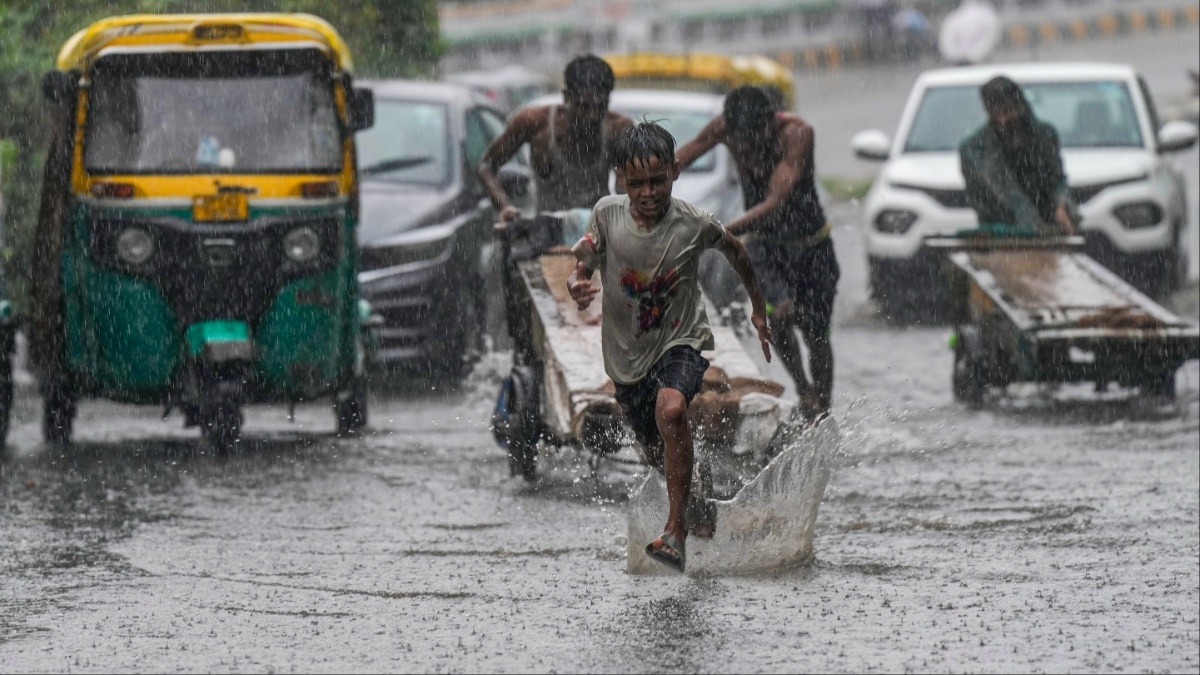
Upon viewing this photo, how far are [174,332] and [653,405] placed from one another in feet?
14.0

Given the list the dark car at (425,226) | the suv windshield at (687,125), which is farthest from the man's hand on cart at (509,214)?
the suv windshield at (687,125)

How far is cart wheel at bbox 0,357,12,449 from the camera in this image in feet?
37.7

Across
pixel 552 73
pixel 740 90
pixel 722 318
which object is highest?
pixel 740 90

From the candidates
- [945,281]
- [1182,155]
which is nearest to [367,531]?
[945,281]

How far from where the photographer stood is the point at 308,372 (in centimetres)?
1112

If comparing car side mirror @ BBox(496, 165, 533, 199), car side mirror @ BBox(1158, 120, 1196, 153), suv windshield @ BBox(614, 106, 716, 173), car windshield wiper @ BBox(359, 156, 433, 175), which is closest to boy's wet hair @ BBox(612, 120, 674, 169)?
car side mirror @ BBox(496, 165, 533, 199)

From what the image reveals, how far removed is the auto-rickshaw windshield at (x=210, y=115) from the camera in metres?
11.1

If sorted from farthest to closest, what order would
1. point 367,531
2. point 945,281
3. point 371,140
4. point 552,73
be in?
point 552,73 → point 371,140 → point 945,281 → point 367,531

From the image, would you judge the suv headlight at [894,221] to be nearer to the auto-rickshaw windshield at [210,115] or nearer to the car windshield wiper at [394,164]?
the car windshield wiper at [394,164]

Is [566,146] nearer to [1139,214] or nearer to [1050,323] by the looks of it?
[1050,323]

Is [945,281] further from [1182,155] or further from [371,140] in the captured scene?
[1182,155]

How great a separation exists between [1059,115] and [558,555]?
9.63 metres

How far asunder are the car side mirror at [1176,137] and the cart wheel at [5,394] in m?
8.32

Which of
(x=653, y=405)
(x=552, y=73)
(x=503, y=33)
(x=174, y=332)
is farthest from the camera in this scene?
(x=503, y=33)
